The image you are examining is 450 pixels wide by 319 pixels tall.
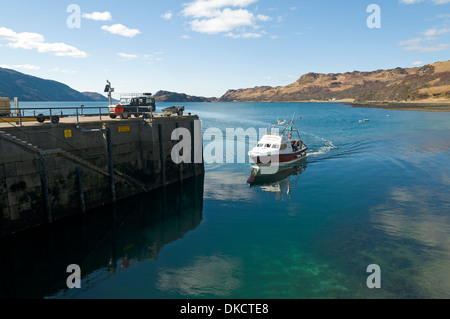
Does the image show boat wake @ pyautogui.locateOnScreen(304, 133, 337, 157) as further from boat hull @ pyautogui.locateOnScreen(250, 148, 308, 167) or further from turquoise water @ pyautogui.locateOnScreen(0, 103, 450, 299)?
turquoise water @ pyautogui.locateOnScreen(0, 103, 450, 299)

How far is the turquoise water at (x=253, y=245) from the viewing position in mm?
14633

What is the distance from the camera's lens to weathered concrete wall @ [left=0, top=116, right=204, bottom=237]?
18.0 meters

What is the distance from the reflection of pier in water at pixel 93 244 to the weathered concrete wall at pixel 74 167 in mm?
1237

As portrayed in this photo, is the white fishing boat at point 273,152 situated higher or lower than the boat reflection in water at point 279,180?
higher

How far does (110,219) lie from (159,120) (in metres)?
10.3

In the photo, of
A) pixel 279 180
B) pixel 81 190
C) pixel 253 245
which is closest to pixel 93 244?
pixel 81 190

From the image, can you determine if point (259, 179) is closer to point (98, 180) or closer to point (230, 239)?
point (230, 239)

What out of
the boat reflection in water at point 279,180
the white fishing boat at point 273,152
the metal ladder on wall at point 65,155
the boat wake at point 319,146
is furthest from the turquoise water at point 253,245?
the boat wake at point 319,146

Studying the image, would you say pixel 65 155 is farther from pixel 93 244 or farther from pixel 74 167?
pixel 93 244

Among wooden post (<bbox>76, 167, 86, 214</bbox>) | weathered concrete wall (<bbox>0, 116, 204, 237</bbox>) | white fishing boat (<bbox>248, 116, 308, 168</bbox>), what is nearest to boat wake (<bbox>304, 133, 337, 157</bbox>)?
white fishing boat (<bbox>248, 116, 308, 168</bbox>)

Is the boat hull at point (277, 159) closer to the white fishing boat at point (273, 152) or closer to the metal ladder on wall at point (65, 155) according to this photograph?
the white fishing boat at point (273, 152)

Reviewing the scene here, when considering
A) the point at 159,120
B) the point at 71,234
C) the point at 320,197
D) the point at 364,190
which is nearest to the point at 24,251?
the point at 71,234

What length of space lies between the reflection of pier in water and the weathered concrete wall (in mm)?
1237

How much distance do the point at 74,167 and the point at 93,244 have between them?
6050 millimetres
